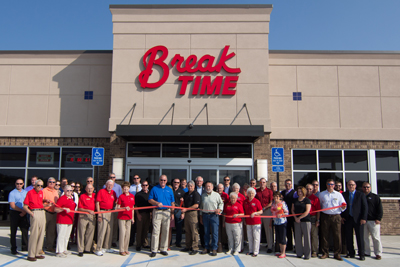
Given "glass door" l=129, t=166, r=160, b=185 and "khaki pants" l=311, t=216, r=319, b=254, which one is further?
"glass door" l=129, t=166, r=160, b=185

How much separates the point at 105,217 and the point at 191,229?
2.31 meters

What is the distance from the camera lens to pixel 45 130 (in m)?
13.7

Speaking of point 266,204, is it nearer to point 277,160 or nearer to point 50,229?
point 277,160

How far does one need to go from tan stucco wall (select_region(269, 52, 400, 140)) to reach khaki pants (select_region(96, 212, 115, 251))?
298 inches

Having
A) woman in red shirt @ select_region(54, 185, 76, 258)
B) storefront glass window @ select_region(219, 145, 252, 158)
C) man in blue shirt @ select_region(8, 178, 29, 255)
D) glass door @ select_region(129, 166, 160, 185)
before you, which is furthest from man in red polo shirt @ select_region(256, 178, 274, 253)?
man in blue shirt @ select_region(8, 178, 29, 255)

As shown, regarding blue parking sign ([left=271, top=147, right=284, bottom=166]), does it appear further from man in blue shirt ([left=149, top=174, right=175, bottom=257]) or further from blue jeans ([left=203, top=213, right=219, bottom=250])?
Answer: man in blue shirt ([left=149, top=174, right=175, bottom=257])

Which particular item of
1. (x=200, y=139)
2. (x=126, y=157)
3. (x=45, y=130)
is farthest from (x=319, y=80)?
(x=45, y=130)

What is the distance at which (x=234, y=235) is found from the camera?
8.70m

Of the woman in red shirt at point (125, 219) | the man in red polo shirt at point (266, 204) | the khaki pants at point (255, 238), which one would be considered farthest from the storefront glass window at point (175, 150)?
the khaki pants at point (255, 238)

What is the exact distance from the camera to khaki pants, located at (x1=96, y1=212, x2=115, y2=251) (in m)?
8.53

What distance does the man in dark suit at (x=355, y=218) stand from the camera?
8539mm

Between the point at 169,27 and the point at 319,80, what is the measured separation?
264 inches

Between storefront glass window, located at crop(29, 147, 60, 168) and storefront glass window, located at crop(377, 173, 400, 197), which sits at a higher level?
storefront glass window, located at crop(29, 147, 60, 168)

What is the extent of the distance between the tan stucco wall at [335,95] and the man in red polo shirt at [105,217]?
7319 millimetres
